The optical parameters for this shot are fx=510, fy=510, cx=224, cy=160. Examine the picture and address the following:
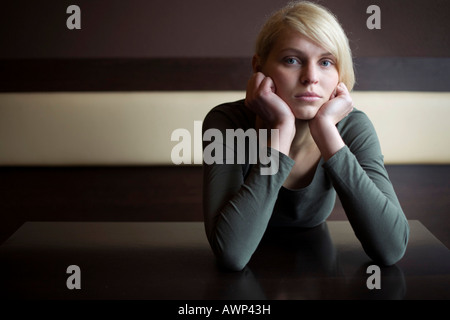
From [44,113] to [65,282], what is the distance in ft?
2.85

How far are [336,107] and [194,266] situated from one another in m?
0.36

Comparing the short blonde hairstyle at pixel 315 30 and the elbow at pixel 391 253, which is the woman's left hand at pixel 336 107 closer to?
the short blonde hairstyle at pixel 315 30

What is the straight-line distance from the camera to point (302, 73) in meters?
0.85

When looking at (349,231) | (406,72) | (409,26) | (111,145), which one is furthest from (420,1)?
(111,145)

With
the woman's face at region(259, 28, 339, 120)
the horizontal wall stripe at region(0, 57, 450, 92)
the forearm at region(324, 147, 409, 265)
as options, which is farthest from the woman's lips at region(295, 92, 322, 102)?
the horizontal wall stripe at region(0, 57, 450, 92)

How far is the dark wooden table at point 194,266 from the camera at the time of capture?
0.70 meters

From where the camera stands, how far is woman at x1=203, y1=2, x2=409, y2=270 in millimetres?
805

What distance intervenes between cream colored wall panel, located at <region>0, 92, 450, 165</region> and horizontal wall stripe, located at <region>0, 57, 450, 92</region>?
0.02 m

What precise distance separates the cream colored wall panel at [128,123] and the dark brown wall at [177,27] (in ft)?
0.44

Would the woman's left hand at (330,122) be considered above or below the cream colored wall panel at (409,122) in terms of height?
below

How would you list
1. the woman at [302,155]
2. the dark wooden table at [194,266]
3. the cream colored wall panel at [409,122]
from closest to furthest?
the dark wooden table at [194,266]
the woman at [302,155]
the cream colored wall panel at [409,122]

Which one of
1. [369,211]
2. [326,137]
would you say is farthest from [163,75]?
[369,211]

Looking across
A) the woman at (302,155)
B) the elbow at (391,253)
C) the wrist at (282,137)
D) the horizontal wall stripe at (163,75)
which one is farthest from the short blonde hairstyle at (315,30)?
the horizontal wall stripe at (163,75)
